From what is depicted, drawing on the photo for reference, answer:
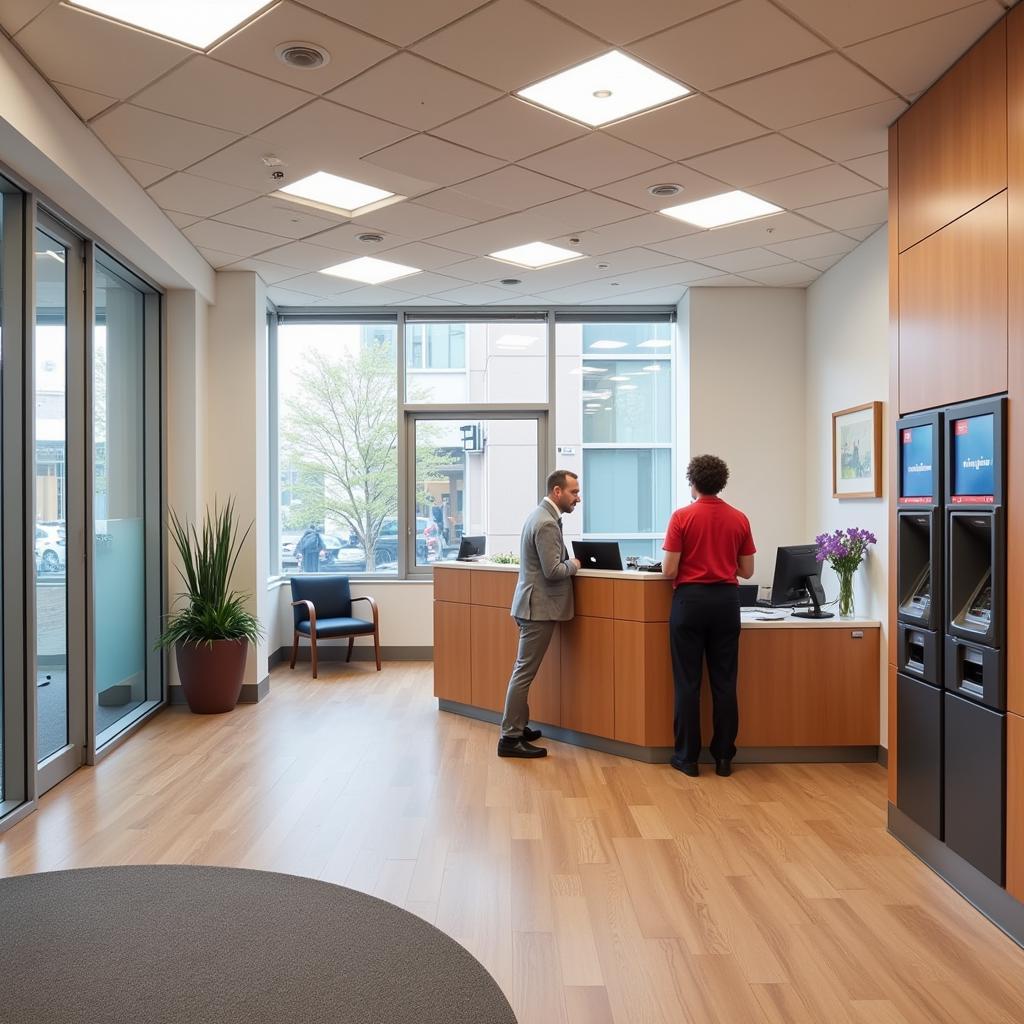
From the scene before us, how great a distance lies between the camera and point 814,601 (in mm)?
5266

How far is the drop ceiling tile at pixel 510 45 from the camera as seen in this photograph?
326cm

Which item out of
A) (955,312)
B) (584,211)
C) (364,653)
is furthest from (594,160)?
(364,653)

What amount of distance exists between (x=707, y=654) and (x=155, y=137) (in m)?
3.81

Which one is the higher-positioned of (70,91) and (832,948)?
(70,91)

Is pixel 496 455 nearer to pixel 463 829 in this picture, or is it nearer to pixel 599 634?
pixel 599 634

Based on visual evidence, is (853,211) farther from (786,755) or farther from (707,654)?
(786,755)

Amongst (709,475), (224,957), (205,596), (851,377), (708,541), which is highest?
(851,377)

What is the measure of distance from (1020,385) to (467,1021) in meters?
2.60

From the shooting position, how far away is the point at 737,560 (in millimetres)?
4902

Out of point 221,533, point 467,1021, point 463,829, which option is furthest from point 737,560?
point 221,533

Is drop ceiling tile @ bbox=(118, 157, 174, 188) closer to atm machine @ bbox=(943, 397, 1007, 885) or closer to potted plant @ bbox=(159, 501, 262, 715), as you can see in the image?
potted plant @ bbox=(159, 501, 262, 715)

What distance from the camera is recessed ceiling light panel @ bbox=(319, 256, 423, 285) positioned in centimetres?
668

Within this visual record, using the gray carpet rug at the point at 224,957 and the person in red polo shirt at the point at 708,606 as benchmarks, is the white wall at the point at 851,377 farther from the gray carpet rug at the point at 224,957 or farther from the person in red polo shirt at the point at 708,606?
the gray carpet rug at the point at 224,957

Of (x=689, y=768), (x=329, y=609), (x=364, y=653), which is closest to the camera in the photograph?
(x=689, y=768)
